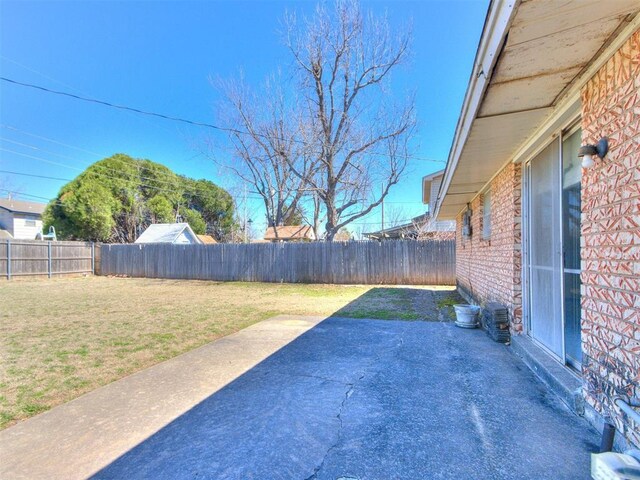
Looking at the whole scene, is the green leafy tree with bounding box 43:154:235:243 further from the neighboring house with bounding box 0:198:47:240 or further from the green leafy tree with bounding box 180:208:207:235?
the neighboring house with bounding box 0:198:47:240

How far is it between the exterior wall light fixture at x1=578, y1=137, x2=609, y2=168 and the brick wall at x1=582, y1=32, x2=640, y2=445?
0.04m

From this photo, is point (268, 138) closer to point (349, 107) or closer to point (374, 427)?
point (349, 107)

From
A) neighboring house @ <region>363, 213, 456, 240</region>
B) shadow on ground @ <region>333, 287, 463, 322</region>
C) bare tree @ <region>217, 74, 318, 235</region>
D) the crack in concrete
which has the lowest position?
shadow on ground @ <region>333, 287, 463, 322</region>

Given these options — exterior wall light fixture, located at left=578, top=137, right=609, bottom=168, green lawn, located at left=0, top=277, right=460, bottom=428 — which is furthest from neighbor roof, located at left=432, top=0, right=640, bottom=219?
green lawn, located at left=0, top=277, right=460, bottom=428

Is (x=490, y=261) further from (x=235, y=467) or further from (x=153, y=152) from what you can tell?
(x=153, y=152)

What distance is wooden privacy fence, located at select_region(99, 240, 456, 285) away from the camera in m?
12.0

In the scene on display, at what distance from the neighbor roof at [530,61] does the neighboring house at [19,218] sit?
3496 centimetres

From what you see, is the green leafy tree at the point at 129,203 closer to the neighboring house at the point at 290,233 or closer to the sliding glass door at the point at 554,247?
the neighboring house at the point at 290,233

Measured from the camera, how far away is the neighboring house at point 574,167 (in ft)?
5.74

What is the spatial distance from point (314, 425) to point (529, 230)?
10.9ft

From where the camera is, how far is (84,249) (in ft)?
55.4

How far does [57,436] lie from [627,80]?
164 inches

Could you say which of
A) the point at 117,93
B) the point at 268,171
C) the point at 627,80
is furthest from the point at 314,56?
the point at 627,80

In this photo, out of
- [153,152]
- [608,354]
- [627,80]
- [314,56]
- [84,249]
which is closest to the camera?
[627,80]
